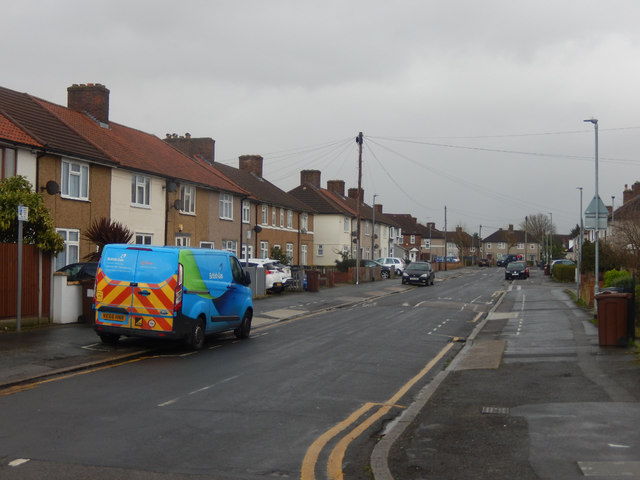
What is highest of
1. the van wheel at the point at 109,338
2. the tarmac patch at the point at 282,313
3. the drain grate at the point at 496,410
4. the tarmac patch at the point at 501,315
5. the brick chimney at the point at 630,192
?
the brick chimney at the point at 630,192

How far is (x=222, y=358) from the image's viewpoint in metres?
13.3

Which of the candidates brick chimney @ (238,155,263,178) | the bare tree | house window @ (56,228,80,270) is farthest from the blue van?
the bare tree

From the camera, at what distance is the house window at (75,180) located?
24.0 m

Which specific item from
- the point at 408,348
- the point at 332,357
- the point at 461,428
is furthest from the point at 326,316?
the point at 461,428

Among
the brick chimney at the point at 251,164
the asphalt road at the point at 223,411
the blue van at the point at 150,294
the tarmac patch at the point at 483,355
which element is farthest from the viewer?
the brick chimney at the point at 251,164

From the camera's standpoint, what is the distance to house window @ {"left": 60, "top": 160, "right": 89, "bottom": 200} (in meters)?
24.0

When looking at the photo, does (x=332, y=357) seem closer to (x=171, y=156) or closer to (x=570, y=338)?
(x=570, y=338)

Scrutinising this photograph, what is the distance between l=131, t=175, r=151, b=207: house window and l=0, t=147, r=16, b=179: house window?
7493 mm

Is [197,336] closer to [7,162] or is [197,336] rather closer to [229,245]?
[7,162]

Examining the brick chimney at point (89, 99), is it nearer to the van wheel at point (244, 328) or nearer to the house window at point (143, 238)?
the house window at point (143, 238)

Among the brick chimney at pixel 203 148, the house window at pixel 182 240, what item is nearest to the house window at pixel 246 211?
the brick chimney at pixel 203 148

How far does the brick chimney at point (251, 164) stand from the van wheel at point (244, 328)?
36.8 meters

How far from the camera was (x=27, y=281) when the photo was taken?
1638 cm

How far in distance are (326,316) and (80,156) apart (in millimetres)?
10364
